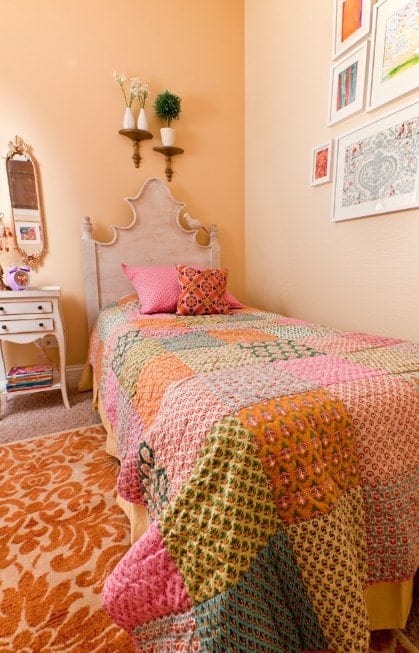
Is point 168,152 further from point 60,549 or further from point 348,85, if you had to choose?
point 60,549

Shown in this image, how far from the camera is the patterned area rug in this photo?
874 mm

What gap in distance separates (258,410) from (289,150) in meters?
2.30

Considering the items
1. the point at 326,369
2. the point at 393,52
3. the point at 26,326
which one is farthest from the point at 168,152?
the point at 326,369

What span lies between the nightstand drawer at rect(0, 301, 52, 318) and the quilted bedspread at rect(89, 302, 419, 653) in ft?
4.53

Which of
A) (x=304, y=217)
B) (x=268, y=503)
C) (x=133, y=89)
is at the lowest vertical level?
(x=268, y=503)

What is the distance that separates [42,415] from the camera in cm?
215

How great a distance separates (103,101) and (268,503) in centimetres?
289

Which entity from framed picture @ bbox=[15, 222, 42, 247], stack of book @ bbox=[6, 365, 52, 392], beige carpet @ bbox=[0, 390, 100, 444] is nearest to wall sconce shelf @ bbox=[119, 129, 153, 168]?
framed picture @ bbox=[15, 222, 42, 247]

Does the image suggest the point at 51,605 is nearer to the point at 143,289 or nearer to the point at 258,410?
the point at 258,410

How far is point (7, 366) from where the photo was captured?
8.01 feet

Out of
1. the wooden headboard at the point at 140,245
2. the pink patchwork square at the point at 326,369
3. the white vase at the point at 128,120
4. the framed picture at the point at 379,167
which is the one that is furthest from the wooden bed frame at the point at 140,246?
the pink patchwork square at the point at 326,369

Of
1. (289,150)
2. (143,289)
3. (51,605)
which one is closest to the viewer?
(51,605)

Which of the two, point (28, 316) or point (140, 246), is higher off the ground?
point (140, 246)

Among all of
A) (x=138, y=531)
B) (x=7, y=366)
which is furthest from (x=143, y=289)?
(x=138, y=531)
